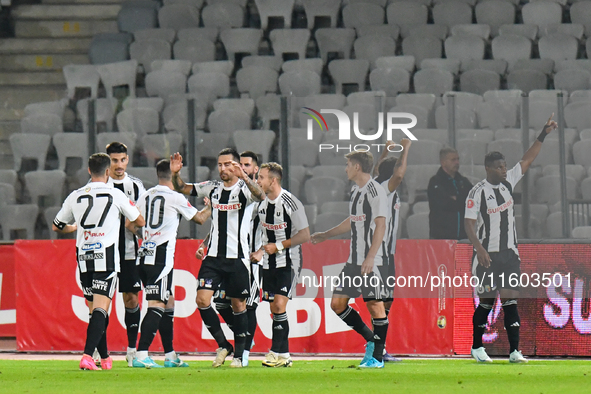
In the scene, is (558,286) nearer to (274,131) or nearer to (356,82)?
(274,131)

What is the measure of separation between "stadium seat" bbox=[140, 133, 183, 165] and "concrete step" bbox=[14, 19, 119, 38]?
20.9 feet

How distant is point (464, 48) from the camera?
45.5 ft

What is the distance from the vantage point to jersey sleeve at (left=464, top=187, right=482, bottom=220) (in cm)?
873

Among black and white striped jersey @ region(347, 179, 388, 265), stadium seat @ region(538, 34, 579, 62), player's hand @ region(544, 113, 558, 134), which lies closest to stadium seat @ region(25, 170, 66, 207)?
black and white striped jersey @ region(347, 179, 388, 265)

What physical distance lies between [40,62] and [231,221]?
9101 mm

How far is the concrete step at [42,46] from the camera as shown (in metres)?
15.6

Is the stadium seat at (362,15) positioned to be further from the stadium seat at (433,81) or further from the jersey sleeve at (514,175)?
the jersey sleeve at (514,175)

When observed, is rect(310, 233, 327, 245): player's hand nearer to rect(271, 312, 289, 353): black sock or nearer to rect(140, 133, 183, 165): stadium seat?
rect(271, 312, 289, 353): black sock

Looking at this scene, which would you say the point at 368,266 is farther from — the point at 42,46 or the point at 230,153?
the point at 42,46

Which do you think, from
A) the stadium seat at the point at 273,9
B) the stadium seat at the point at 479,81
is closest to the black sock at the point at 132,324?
the stadium seat at the point at 479,81

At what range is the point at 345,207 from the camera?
9.36 metres

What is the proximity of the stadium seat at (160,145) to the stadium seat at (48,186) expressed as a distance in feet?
3.76

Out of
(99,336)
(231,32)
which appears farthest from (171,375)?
(231,32)

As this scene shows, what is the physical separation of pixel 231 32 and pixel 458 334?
7019 mm
